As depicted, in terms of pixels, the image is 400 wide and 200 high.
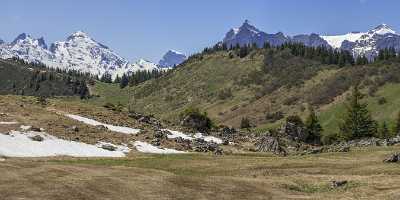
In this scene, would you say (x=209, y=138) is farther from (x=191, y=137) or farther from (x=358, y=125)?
(x=358, y=125)

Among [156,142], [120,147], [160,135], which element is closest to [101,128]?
[160,135]

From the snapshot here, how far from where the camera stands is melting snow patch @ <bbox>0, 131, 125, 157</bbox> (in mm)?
73281

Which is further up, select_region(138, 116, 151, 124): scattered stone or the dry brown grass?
select_region(138, 116, 151, 124): scattered stone

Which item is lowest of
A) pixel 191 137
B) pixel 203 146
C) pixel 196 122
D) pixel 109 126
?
pixel 203 146

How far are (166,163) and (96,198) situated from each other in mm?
29112

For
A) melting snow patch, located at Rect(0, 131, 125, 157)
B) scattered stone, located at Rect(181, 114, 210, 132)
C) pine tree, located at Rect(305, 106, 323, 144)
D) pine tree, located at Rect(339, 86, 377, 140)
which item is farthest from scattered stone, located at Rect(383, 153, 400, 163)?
pine tree, located at Rect(339, 86, 377, 140)

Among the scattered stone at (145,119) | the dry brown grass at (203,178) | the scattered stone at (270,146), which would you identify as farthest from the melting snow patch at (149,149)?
the scattered stone at (145,119)

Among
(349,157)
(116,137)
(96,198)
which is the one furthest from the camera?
(116,137)

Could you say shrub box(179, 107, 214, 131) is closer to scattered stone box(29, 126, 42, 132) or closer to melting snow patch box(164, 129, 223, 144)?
melting snow patch box(164, 129, 223, 144)

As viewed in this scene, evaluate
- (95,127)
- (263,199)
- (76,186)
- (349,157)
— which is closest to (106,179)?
(76,186)

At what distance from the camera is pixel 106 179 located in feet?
154

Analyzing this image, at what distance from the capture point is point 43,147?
77.1m

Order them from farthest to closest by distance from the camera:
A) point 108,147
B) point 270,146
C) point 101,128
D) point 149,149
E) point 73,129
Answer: point 270,146, point 101,128, point 73,129, point 149,149, point 108,147

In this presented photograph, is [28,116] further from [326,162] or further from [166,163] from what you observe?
[326,162]
